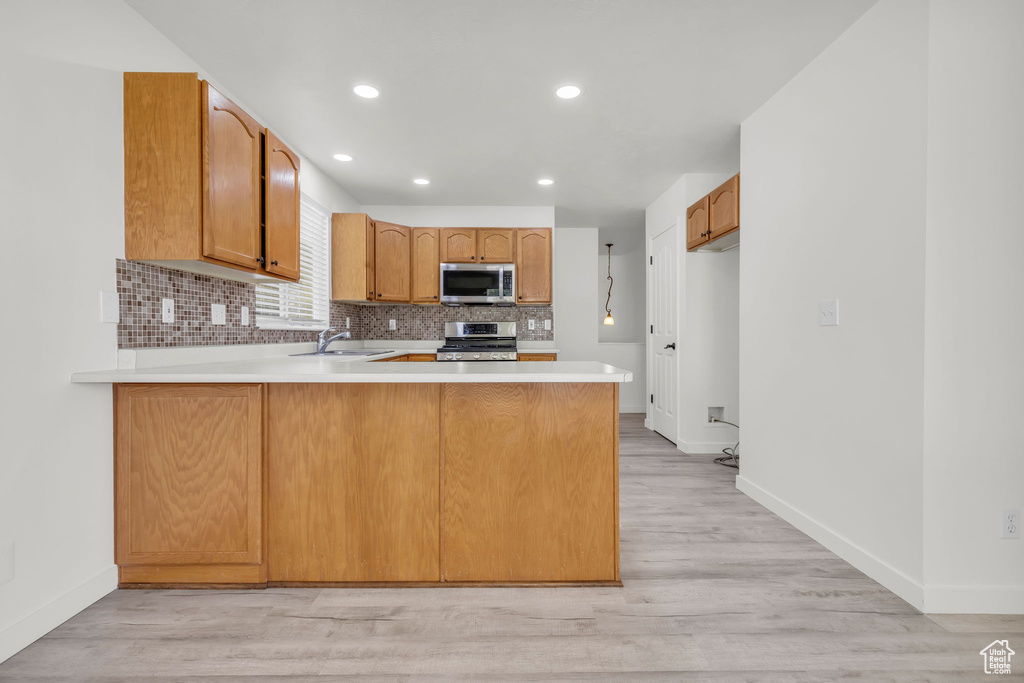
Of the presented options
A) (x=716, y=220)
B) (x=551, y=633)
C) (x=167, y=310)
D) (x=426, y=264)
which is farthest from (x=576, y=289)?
(x=551, y=633)

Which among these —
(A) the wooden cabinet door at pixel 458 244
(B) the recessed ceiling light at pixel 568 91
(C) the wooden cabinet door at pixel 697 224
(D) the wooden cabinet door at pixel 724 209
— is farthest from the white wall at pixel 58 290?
(C) the wooden cabinet door at pixel 697 224

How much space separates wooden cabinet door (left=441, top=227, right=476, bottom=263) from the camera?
4.91m

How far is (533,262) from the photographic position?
4941 mm

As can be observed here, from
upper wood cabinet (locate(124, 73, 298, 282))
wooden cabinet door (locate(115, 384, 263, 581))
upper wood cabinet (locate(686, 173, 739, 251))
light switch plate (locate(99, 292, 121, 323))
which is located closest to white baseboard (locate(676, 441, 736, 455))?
upper wood cabinet (locate(686, 173, 739, 251))

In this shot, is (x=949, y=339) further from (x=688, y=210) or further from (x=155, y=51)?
(x=155, y=51)

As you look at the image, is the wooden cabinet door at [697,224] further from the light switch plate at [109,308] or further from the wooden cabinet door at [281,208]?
the light switch plate at [109,308]

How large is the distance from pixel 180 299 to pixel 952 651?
132 inches

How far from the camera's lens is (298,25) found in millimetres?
2088

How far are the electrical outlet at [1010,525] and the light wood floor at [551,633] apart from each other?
293 millimetres

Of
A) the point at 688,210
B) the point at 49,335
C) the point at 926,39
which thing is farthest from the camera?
the point at 688,210

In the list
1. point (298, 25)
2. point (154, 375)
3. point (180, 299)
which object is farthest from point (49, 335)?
point (298, 25)

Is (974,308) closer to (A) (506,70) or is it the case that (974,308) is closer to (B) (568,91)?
(B) (568,91)

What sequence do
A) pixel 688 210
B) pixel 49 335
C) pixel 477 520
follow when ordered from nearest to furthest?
1. pixel 49 335
2. pixel 477 520
3. pixel 688 210

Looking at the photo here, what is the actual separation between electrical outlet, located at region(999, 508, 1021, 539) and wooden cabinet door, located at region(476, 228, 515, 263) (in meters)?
3.94
